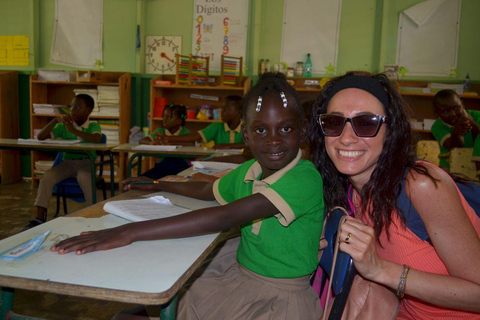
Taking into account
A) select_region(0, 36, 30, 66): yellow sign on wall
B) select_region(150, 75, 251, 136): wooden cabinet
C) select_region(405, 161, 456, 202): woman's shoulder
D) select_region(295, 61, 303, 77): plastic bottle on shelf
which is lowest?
select_region(405, 161, 456, 202): woman's shoulder

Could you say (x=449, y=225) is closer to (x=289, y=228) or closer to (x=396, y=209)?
(x=396, y=209)

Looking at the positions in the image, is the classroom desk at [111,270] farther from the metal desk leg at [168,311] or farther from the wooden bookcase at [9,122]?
the wooden bookcase at [9,122]

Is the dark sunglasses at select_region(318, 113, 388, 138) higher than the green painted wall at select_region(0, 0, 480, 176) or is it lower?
lower

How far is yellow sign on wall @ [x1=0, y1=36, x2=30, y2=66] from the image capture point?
6.09m

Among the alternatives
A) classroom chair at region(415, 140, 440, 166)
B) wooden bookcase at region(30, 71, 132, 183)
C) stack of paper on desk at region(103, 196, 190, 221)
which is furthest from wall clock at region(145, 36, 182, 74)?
stack of paper on desk at region(103, 196, 190, 221)

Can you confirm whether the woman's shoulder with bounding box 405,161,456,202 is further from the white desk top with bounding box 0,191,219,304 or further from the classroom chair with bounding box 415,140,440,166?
the classroom chair with bounding box 415,140,440,166

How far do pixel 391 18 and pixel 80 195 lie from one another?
4.91 metres

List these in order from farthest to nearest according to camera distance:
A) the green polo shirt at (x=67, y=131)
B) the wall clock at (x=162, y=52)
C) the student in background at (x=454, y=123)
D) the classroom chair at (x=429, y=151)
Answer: the wall clock at (x=162, y=52) → the green polo shirt at (x=67, y=131) → the classroom chair at (x=429, y=151) → the student in background at (x=454, y=123)

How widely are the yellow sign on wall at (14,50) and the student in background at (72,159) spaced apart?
9.03ft

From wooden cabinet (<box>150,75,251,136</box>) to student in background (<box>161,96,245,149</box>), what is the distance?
0.97 m

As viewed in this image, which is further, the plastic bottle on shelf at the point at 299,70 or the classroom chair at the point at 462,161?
the plastic bottle on shelf at the point at 299,70

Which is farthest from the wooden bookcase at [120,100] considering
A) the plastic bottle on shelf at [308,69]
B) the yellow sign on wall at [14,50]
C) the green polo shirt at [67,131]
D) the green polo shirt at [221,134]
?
the plastic bottle on shelf at [308,69]

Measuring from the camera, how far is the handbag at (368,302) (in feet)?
2.73

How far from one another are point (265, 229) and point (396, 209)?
40 centimetres
